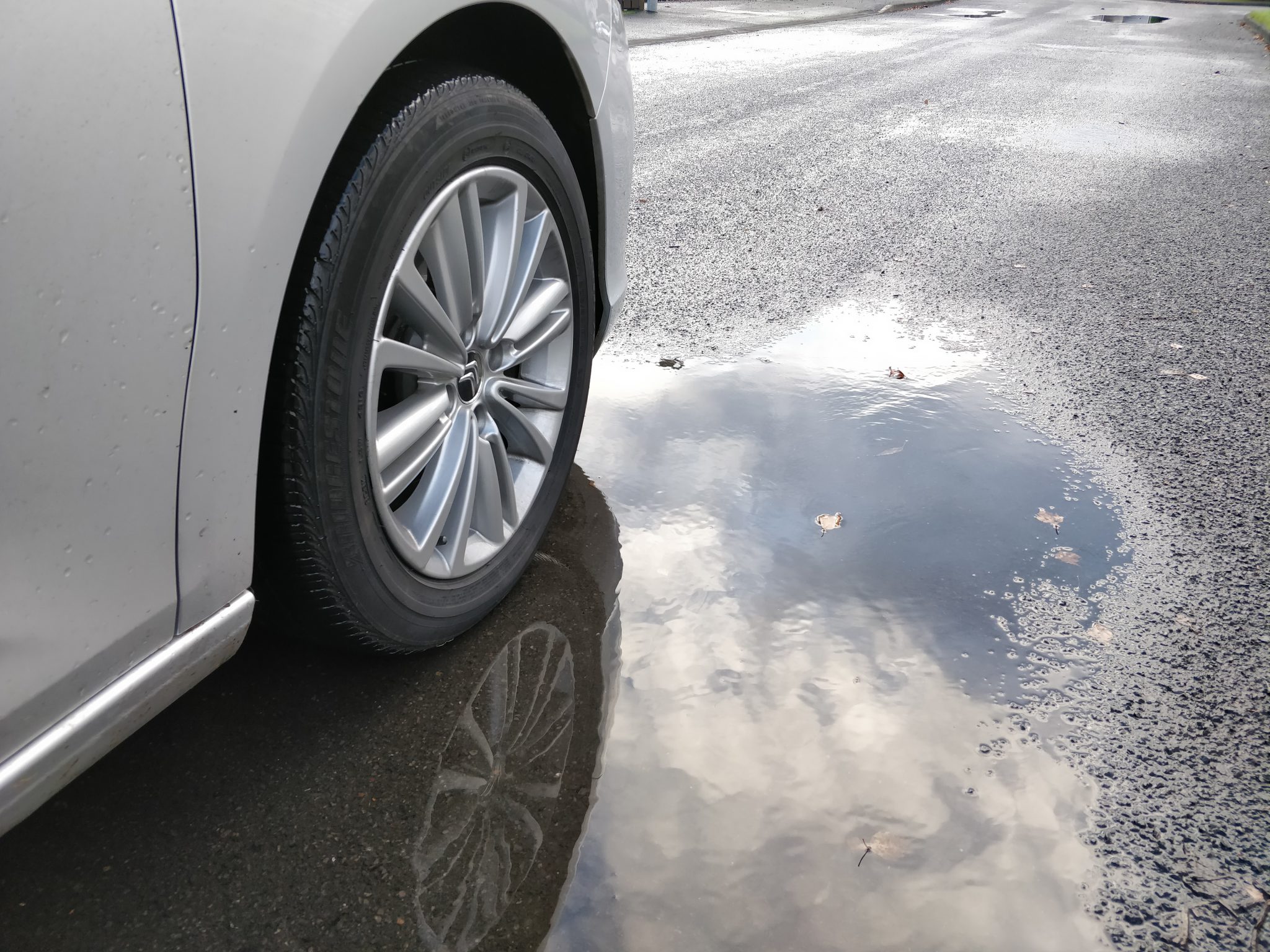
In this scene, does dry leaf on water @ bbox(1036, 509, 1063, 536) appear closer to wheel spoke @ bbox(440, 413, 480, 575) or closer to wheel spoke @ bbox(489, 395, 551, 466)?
wheel spoke @ bbox(489, 395, 551, 466)

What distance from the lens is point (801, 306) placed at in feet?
14.4

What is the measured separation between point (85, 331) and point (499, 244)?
105cm

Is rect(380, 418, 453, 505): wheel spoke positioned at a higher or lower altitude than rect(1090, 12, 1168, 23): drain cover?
higher

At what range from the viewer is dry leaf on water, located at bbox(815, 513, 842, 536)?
2.79m

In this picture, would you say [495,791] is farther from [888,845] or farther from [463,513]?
[888,845]

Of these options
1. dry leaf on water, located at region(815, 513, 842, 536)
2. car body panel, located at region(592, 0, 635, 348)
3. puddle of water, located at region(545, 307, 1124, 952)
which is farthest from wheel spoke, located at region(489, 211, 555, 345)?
dry leaf on water, located at region(815, 513, 842, 536)

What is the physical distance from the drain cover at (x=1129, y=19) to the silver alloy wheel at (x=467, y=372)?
26473mm

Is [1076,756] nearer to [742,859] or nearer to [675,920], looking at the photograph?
[742,859]

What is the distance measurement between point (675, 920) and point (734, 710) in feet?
1.76

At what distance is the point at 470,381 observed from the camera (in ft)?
7.06

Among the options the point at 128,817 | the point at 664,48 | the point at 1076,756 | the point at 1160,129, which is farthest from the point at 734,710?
the point at 664,48

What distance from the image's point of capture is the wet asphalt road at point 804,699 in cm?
168

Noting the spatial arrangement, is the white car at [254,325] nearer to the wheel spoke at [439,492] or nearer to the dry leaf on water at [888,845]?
the wheel spoke at [439,492]

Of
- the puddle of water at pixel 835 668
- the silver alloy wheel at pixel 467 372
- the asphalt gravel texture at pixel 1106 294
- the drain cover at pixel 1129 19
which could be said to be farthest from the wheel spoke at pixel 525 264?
the drain cover at pixel 1129 19
